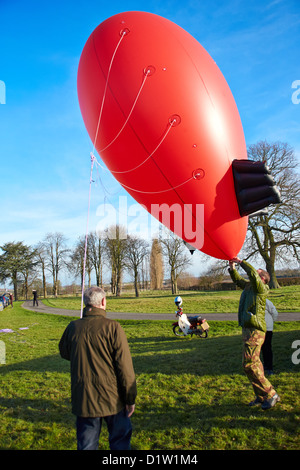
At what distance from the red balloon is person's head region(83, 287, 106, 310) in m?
2.35

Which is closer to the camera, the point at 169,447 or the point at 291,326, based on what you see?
the point at 169,447

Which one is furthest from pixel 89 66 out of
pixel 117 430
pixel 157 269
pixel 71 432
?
pixel 157 269

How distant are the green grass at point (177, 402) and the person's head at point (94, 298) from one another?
1990 mm

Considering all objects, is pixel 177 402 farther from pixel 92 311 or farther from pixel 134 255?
pixel 134 255

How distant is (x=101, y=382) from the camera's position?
2.72 metres

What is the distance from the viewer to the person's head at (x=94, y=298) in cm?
294

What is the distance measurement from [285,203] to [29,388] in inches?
1097

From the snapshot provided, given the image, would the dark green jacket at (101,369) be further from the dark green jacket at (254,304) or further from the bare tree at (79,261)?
the bare tree at (79,261)

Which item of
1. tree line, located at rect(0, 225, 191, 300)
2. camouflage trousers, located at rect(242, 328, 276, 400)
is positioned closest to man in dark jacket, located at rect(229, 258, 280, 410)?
camouflage trousers, located at rect(242, 328, 276, 400)

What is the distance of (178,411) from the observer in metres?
4.50

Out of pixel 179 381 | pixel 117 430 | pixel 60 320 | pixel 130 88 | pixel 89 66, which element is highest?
pixel 89 66

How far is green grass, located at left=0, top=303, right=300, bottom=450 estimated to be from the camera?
3633 millimetres

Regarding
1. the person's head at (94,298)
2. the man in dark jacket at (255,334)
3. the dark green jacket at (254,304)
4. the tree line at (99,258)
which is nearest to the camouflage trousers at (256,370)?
the man in dark jacket at (255,334)

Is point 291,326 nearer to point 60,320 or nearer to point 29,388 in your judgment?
point 29,388
